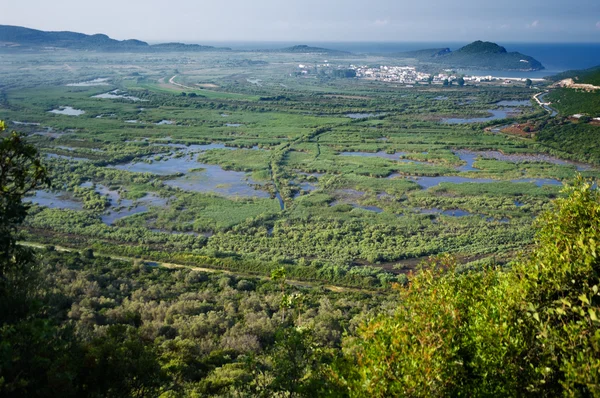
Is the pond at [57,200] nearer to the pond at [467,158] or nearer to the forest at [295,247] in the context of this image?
the forest at [295,247]

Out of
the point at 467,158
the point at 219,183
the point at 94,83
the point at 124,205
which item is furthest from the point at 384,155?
the point at 94,83

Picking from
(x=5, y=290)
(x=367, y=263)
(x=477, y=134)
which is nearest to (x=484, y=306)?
(x=5, y=290)

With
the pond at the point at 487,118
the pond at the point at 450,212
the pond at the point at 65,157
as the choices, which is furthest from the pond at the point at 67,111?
the pond at the point at 487,118

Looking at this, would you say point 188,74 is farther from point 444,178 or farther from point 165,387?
point 165,387

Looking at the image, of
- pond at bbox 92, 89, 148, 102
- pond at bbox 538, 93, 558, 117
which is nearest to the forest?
pond at bbox 538, 93, 558, 117

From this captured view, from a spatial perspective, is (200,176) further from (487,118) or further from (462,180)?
(487,118)
